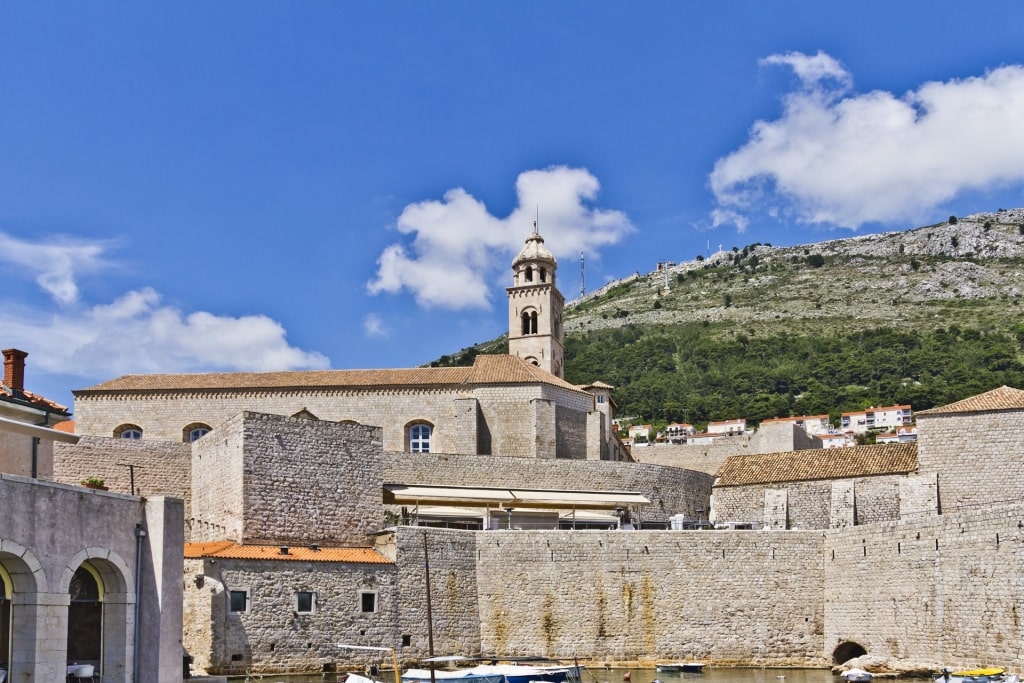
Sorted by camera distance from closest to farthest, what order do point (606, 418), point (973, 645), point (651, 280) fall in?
point (973, 645)
point (606, 418)
point (651, 280)

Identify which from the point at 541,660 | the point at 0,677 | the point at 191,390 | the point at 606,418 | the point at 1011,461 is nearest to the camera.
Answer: the point at 0,677

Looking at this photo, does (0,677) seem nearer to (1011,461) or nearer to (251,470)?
(251,470)

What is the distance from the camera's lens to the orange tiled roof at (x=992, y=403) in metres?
40.6

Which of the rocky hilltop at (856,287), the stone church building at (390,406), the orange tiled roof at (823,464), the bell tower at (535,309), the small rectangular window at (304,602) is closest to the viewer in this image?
the small rectangular window at (304,602)

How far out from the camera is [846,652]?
37.2 meters

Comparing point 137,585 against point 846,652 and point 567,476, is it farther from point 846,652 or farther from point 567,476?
point 567,476

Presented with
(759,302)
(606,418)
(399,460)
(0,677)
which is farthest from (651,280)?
(0,677)

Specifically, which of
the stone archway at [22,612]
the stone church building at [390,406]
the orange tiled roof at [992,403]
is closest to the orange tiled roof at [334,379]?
the stone church building at [390,406]

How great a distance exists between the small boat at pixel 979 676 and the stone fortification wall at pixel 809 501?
13.8 meters

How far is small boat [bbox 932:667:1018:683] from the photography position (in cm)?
2875

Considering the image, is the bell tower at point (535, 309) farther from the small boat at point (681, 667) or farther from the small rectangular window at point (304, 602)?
the small rectangular window at point (304, 602)

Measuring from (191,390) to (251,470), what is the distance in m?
17.5

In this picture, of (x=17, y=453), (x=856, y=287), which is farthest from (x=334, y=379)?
(x=856, y=287)

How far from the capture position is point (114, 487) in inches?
1644
